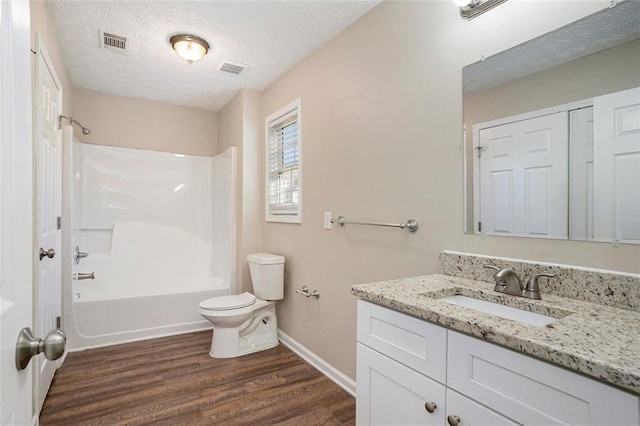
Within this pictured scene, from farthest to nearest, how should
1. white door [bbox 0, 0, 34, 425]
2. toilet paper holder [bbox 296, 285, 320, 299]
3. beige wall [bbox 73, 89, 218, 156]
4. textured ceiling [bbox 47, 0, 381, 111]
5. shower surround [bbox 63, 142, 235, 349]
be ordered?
beige wall [bbox 73, 89, 218, 156]
shower surround [bbox 63, 142, 235, 349]
toilet paper holder [bbox 296, 285, 320, 299]
textured ceiling [bbox 47, 0, 381, 111]
white door [bbox 0, 0, 34, 425]

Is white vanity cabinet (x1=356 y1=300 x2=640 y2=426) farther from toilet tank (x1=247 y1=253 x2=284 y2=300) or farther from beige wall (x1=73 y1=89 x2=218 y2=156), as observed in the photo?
beige wall (x1=73 y1=89 x2=218 y2=156)

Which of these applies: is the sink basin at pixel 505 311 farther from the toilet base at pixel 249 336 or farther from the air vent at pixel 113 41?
the air vent at pixel 113 41

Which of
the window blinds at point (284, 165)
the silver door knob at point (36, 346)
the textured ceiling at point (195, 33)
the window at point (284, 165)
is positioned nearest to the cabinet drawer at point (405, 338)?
the silver door knob at point (36, 346)

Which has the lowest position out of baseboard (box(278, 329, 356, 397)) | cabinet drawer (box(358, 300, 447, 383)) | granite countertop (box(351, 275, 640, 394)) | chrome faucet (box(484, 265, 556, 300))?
baseboard (box(278, 329, 356, 397))

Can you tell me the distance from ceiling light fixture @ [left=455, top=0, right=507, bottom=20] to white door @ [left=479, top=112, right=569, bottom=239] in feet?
1.68

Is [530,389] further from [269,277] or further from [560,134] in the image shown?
[269,277]

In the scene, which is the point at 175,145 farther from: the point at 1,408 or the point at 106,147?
the point at 1,408

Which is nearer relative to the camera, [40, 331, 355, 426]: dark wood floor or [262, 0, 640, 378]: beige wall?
[262, 0, 640, 378]: beige wall

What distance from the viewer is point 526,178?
131 centimetres

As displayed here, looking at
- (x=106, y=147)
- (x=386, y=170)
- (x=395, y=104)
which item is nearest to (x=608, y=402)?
(x=386, y=170)

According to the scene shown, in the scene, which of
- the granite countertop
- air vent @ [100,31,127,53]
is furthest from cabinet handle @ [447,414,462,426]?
air vent @ [100,31,127,53]

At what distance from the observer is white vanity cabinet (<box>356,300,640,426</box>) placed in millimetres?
707

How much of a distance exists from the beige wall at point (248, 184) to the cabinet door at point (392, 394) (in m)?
2.20

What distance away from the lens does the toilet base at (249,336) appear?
2701 mm
